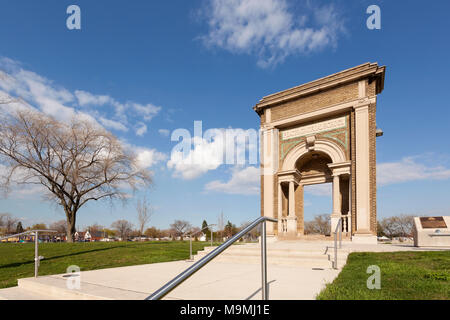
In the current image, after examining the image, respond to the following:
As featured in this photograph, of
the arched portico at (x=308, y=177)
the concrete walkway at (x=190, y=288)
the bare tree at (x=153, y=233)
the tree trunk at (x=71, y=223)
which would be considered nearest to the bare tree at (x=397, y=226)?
the arched portico at (x=308, y=177)

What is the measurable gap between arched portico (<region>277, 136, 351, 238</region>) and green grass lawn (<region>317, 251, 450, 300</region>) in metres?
6.81

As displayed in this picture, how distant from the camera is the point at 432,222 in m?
11.3

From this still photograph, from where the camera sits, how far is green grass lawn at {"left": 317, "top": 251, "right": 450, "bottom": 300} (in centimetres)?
357

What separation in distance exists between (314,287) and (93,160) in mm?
20690

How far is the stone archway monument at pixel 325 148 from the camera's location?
1265 cm

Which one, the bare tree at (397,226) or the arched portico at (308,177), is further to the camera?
the bare tree at (397,226)

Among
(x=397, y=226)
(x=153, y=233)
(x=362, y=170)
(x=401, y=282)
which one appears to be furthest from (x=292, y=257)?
(x=153, y=233)

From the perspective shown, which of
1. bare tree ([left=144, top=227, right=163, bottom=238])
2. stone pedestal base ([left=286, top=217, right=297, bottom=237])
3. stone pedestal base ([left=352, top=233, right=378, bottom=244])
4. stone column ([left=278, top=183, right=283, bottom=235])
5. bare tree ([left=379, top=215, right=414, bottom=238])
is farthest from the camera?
bare tree ([left=144, top=227, right=163, bottom=238])

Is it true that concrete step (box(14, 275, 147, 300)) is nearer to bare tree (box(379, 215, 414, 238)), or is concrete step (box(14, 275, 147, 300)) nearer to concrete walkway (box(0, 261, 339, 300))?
concrete walkway (box(0, 261, 339, 300))

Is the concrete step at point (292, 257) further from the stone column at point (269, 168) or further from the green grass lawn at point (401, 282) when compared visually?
the stone column at point (269, 168)

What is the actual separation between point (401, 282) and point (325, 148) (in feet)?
34.7

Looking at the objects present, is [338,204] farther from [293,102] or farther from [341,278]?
[341,278]

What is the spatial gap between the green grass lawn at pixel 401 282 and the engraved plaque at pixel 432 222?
5234 mm

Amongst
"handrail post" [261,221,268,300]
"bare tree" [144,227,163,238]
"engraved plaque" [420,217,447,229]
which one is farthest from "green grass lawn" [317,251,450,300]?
"bare tree" [144,227,163,238]
